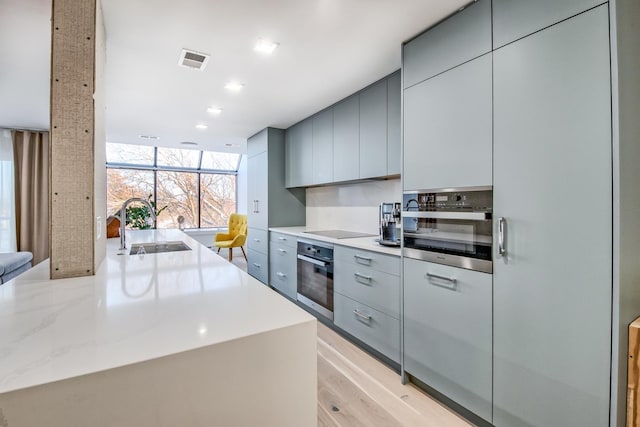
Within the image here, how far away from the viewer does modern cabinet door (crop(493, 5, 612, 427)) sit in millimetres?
1149

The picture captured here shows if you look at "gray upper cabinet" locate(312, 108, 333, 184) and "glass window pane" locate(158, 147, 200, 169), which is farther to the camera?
"glass window pane" locate(158, 147, 200, 169)

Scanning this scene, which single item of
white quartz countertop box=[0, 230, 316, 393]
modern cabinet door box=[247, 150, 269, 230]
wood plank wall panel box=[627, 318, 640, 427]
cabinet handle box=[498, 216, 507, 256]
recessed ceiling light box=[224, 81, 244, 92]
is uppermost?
recessed ceiling light box=[224, 81, 244, 92]

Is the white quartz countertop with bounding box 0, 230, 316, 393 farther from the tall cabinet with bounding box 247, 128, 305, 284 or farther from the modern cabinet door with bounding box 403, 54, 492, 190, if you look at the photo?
the tall cabinet with bounding box 247, 128, 305, 284

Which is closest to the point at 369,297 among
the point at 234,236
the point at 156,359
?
the point at 156,359

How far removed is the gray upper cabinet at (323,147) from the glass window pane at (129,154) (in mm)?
4347

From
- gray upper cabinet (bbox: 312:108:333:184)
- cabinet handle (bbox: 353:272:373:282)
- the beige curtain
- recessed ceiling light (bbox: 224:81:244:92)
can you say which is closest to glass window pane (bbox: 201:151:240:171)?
the beige curtain

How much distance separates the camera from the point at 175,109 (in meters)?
3.37

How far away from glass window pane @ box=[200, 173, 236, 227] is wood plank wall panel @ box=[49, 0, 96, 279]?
6.01 meters

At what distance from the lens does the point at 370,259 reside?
2.31m

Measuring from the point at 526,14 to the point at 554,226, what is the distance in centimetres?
97

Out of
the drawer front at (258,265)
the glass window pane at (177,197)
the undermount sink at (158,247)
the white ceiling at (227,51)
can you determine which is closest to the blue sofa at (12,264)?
the white ceiling at (227,51)

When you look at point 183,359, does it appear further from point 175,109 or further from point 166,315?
point 175,109

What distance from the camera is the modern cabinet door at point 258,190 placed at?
4215 mm

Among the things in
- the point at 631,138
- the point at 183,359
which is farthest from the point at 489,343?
the point at 183,359
